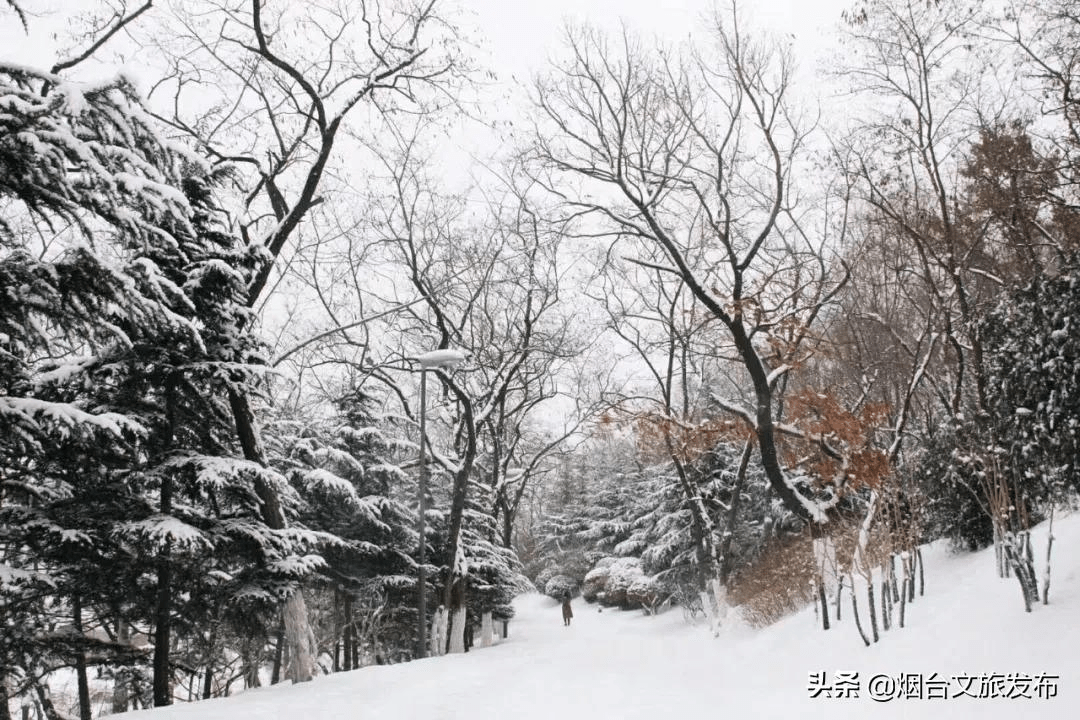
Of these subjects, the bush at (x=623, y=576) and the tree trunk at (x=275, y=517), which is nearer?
the tree trunk at (x=275, y=517)

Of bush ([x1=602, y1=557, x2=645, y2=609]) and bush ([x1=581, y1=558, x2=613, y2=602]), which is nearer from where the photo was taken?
bush ([x1=602, y1=557, x2=645, y2=609])

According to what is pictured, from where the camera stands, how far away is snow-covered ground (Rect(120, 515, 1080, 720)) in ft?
17.2

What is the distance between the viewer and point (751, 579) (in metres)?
16.1

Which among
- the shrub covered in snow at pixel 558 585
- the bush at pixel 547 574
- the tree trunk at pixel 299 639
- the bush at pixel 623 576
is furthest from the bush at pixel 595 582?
the tree trunk at pixel 299 639

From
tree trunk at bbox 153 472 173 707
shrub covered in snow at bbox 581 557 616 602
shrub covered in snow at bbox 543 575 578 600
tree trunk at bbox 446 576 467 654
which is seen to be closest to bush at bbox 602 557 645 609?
shrub covered in snow at bbox 581 557 616 602

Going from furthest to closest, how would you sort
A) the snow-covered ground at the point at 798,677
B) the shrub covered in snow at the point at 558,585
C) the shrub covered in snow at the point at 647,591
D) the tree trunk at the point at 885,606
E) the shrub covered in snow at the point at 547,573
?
the shrub covered in snow at the point at 547,573 → the shrub covered in snow at the point at 558,585 → the shrub covered in snow at the point at 647,591 → the tree trunk at the point at 885,606 → the snow-covered ground at the point at 798,677

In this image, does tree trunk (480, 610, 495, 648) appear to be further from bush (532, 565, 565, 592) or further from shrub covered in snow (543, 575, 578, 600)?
bush (532, 565, 565, 592)

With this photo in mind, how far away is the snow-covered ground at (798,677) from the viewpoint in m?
5.23

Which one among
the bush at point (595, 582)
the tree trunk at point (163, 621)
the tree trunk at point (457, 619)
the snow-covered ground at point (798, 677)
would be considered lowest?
the bush at point (595, 582)

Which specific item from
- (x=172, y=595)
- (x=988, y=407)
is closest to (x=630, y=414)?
(x=988, y=407)

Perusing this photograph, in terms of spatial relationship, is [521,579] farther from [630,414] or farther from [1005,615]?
[1005,615]

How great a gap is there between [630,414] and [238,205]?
8.11 meters

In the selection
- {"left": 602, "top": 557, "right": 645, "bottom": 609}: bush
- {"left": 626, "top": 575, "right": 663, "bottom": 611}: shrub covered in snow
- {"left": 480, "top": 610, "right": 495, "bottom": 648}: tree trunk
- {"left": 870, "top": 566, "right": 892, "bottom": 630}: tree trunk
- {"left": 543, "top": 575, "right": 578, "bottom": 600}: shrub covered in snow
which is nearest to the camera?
{"left": 870, "top": 566, "right": 892, "bottom": 630}: tree trunk

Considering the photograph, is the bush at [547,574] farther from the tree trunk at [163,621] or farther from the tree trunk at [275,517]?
the tree trunk at [163,621]
